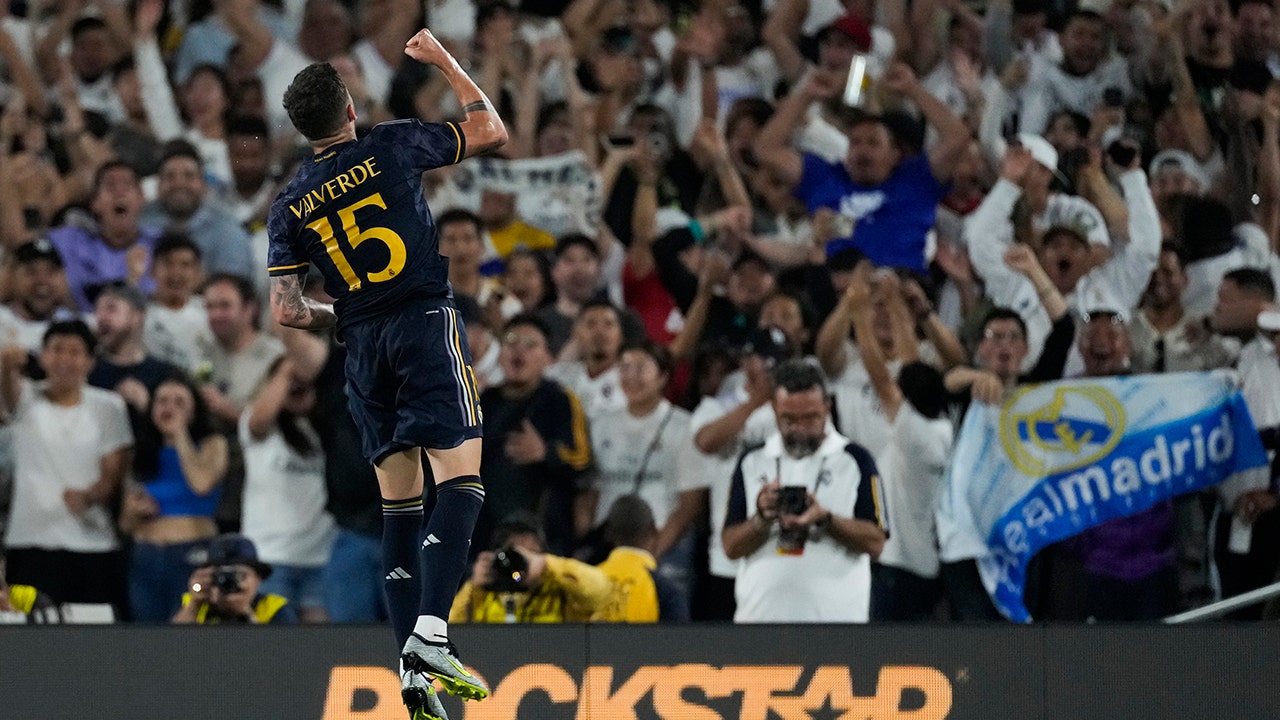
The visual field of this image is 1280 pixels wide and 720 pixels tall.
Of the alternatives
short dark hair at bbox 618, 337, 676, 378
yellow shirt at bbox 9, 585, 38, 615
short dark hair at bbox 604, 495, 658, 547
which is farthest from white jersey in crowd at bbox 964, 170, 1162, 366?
yellow shirt at bbox 9, 585, 38, 615

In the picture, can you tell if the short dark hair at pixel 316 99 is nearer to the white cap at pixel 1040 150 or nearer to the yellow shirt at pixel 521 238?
the yellow shirt at pixel 521 238

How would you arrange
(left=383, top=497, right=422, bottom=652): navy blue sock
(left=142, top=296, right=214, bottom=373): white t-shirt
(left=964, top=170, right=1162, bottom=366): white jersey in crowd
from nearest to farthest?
(left=383, top=497, right=422, bottom=652): navy blue sock, (left=964, top=170, right=1162, bottom=366): white jersey in crowd, (left=142, top=296, right=214, bottom=373): white t-shirt

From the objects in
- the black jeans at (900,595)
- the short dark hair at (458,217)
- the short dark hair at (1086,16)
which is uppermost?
the short dark hair at (1086,16)

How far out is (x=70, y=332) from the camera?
9.45 m

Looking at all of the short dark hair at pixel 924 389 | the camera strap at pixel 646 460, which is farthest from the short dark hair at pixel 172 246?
the short dark hair at pixel 924 389

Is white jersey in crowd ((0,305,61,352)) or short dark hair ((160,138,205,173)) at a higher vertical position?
short dark hair ((160,138,205,173))

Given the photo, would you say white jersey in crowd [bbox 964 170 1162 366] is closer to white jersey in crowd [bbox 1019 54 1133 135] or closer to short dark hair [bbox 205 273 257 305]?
white jersey in crowd [bbox 1019 54 1133 135]

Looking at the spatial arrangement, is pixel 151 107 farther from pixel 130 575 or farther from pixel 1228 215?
pixel 1228 215

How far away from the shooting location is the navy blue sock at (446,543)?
237 inches

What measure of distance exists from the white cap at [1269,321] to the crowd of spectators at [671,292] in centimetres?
6

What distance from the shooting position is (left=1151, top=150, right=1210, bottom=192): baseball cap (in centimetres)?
1025

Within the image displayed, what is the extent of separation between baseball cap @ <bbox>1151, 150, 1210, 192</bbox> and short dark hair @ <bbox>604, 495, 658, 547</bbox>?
373 cm

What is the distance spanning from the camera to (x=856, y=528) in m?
8.15

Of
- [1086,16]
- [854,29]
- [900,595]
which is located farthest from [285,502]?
[1086,16]
